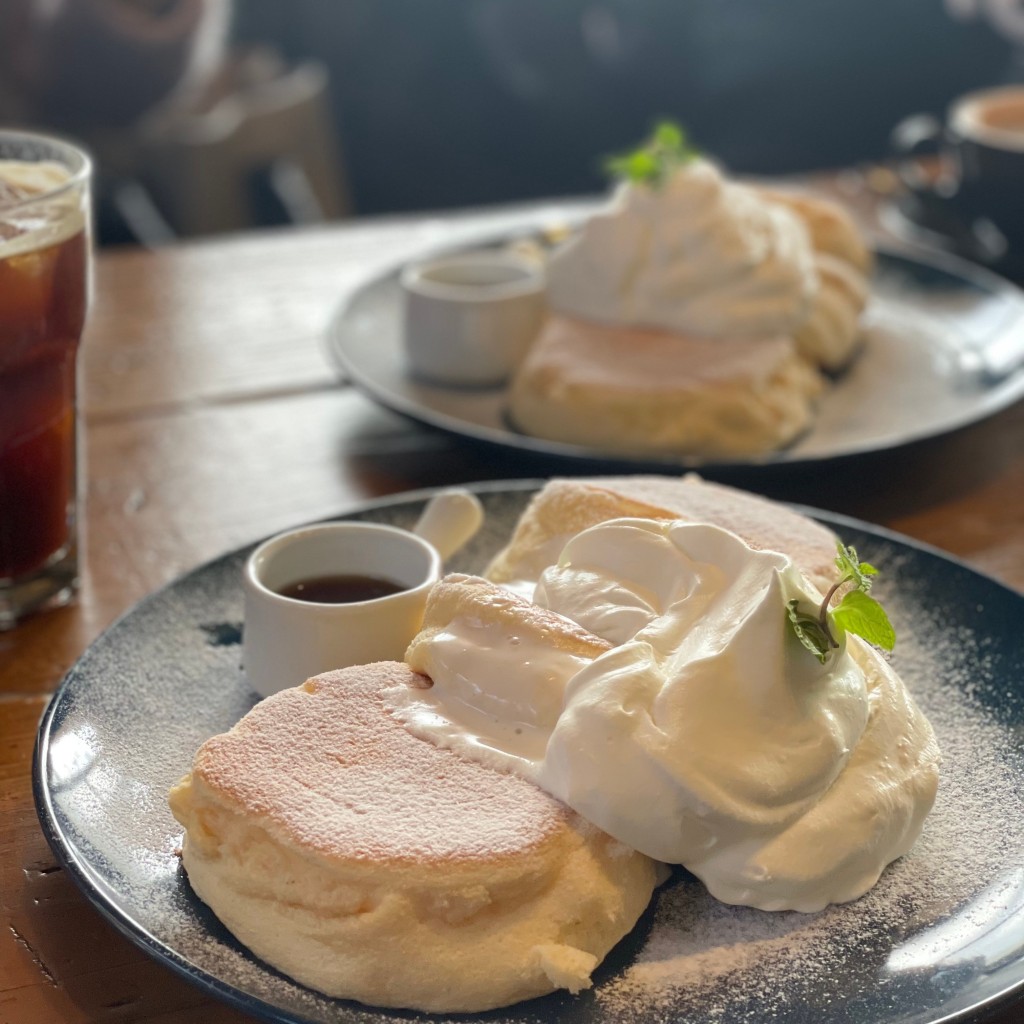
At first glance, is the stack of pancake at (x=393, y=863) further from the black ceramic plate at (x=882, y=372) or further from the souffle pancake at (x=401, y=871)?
the black ceramic plate at (x=882, y=372)

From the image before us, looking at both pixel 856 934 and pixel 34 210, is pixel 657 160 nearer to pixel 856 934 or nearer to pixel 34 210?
pixel 34 210

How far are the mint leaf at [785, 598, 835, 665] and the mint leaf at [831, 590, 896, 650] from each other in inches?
0.6

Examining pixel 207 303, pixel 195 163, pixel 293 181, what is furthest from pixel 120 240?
pixel 207 303

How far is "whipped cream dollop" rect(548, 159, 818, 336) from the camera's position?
188cm

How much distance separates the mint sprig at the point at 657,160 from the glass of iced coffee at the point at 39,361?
82 cm

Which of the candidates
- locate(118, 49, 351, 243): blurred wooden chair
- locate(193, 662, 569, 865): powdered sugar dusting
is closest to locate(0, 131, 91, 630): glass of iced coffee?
locate(193, 662, 569, 865): powdered sugar dusting

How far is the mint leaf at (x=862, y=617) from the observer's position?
3.11 ft

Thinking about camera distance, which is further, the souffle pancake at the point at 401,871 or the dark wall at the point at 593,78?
the dark wall at the point at 593,78

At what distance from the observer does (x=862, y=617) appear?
0.95 meters

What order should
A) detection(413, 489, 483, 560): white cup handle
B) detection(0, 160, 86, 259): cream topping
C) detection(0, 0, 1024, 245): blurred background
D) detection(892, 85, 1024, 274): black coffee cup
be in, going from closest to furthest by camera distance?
detection(0, 160, 86, 259): cream topping, detection(413, 489, 483, 560): white cup handle, detection(892, 85, 1024, 274): black coffee cup, detection(0, 0, 1024, 245): blurred background

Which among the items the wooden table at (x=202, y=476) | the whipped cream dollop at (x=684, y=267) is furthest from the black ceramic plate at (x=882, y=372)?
the whipped cream dollop at (x=684, y=267)

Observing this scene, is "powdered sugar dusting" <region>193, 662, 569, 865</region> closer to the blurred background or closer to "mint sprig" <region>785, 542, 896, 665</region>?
"mint sprig" <region>785, 542, 896, 665</region>

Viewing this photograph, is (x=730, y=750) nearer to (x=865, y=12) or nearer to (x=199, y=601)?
(x=199, y=601)

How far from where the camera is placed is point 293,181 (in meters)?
3.96
